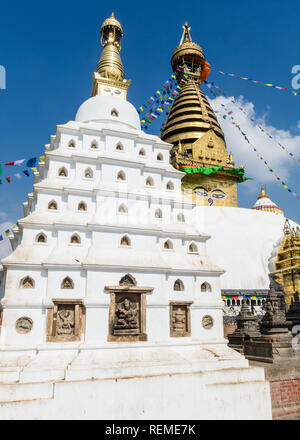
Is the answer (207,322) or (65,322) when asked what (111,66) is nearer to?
(65,322)

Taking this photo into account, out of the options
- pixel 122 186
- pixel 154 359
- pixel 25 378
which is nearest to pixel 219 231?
pixel 122 186

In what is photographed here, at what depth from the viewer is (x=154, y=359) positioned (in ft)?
39.5

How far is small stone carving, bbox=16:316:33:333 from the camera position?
11695mm

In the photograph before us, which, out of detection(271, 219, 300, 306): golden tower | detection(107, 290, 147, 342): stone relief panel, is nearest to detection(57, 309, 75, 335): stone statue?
detection(107, 290, 147, 342): stone relief panel

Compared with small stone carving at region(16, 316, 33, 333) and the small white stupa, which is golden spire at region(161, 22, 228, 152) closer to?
the small white stupa

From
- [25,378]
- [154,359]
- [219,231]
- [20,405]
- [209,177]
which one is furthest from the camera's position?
[209,177]

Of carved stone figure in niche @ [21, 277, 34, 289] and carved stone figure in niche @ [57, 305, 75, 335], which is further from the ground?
carved stone figure in niche @ [21, 277, 34, 289]

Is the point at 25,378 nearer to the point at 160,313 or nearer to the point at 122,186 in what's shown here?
the point at 160,313

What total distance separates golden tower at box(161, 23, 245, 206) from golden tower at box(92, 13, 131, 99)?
48.0 ft

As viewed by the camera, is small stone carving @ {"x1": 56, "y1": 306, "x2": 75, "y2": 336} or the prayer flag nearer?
small stone carving @ {"x1": 56, "y1": 306, "x2": 75, "y2": 336}

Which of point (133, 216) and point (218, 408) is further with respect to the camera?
point (133, 216)

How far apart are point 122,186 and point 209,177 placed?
2202 cm

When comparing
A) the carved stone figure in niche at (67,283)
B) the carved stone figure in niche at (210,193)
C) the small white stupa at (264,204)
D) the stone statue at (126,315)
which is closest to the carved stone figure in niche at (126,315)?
the stone statue at (126,315)

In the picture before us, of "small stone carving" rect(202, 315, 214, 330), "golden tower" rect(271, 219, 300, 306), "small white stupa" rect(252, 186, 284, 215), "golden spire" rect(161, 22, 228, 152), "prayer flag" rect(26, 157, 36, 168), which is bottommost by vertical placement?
"small stone carving" rect(202, 315, 214, 330)
